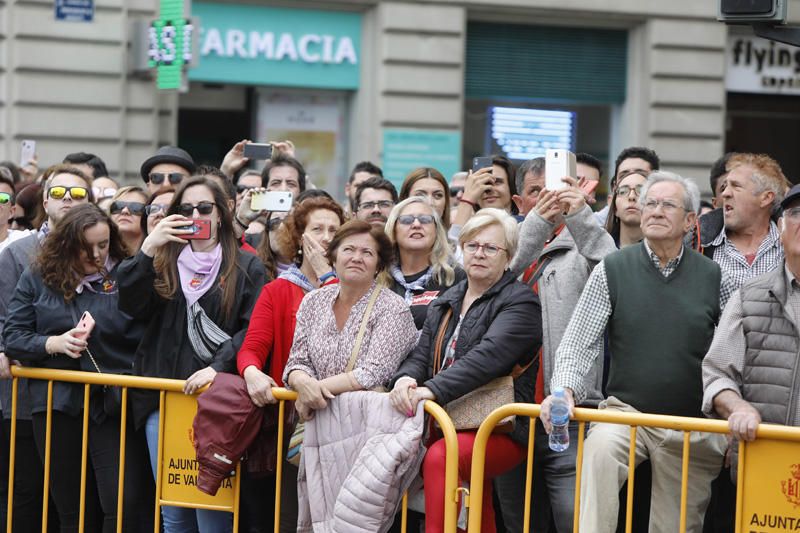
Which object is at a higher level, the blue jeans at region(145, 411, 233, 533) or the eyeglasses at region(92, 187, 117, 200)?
the eyeglasses at region(92, 187, 117, 200)

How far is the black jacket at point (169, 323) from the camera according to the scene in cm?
643

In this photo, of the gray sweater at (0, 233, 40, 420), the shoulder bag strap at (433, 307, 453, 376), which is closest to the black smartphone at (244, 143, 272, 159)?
the gray sweater at (0, 233, 40, 420)

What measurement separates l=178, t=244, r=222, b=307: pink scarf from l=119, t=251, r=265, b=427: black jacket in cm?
4

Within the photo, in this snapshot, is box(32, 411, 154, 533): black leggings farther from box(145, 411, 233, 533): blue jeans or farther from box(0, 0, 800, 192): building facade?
box(0, 0, 800, 192): building facade

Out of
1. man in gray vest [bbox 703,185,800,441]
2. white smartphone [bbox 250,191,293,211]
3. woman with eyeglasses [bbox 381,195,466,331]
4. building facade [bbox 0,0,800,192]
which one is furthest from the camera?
building facade [bbox 0,0,800,192]

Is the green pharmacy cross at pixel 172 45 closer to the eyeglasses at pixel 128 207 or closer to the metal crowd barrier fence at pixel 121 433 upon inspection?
the eyeglasses at pixel 128 207

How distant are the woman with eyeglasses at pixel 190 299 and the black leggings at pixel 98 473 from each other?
14 cm

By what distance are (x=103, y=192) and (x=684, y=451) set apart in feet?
16.1

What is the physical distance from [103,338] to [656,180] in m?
2.89

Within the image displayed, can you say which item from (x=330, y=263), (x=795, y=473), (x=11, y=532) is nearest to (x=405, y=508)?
(x=330, y=263)

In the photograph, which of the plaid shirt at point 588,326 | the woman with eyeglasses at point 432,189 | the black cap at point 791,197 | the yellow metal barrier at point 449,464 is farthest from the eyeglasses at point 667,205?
the woman with eyeglasses at point 432,189

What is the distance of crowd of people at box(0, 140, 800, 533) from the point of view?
580cm

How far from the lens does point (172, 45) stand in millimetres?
14422

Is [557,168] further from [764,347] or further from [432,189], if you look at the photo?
[432,189]
